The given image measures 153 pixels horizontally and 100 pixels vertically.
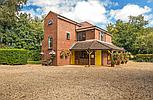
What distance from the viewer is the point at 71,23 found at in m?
33.6

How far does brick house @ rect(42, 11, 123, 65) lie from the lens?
102ft

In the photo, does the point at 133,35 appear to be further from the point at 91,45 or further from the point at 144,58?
the point at 91,45

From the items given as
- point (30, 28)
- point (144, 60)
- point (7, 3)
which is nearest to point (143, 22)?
point (144, 60)

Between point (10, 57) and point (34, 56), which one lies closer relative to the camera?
point (10, 57)

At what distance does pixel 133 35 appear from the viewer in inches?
2153

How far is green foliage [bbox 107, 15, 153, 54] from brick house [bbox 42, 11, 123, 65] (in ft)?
61.1

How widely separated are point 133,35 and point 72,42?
25.6 metres

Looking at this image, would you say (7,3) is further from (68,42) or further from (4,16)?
(68,42)

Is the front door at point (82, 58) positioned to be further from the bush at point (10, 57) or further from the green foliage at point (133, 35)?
the green foliage at point (133, 35)

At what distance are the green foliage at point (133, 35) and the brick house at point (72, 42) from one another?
61.1 feet

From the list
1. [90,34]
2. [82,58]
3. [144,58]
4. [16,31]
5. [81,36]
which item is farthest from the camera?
[144,58]

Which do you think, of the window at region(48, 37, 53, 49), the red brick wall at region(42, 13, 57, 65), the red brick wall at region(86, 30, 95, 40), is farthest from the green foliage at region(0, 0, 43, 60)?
the red brick wall at region(86, 30, 95, 40)

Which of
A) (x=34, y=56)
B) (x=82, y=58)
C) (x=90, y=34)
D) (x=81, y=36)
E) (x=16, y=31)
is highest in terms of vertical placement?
(x=16, y=31)

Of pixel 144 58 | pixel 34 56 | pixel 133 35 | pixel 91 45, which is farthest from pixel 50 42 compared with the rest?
pixel 133 35
